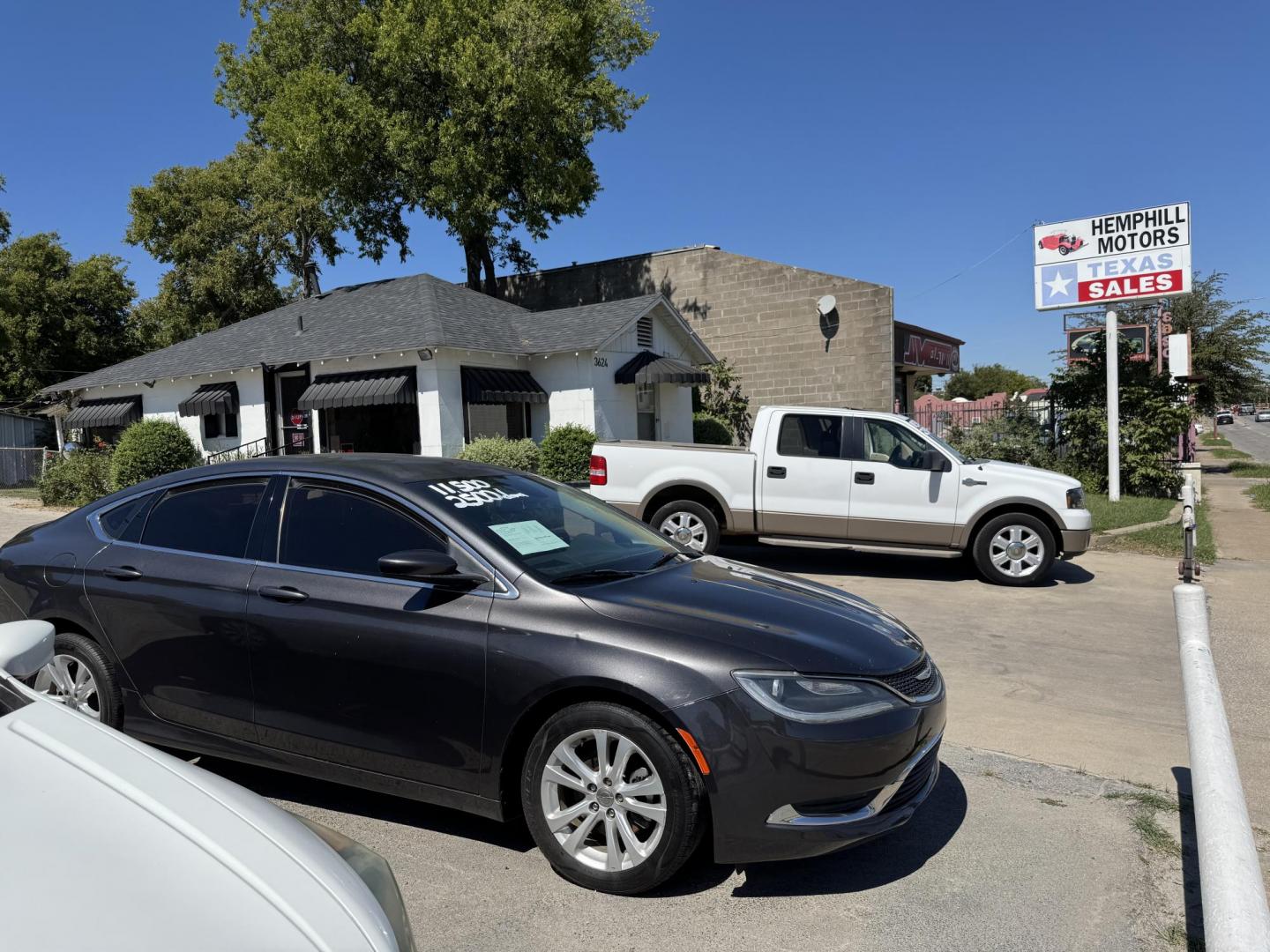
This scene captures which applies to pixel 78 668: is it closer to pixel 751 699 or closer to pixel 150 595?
pixel 150 595

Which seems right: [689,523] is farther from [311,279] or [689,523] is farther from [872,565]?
[311,279]

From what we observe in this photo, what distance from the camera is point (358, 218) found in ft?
95.5

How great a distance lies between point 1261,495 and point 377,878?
2099 centimetres

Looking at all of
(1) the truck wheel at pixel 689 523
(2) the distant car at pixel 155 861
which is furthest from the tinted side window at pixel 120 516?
(1) the truck wheel at pixel 689 523

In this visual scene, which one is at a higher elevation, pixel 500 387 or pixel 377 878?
pixel 500 387

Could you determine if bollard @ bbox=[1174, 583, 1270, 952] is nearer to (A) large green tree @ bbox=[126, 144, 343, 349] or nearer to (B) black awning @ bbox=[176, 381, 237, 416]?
(B) black awning @ bbox=[176, 381, 237, 416]

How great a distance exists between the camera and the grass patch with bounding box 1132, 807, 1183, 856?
3561mm

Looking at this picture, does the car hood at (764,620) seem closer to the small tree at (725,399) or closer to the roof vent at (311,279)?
the small tree at (725,399)

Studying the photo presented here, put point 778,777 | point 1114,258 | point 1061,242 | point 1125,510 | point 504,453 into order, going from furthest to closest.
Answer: point 504,453, point 1061,242, point 1114,258, point 1125,510, point 778,777

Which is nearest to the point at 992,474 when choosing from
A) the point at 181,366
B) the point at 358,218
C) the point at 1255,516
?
the point at 1255,516

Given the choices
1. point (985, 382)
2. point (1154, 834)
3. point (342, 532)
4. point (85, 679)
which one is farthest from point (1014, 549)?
point (985, 382)

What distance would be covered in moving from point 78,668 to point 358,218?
27.4 metres

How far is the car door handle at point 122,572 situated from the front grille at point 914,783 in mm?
3454

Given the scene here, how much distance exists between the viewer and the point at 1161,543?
36.9 feet
